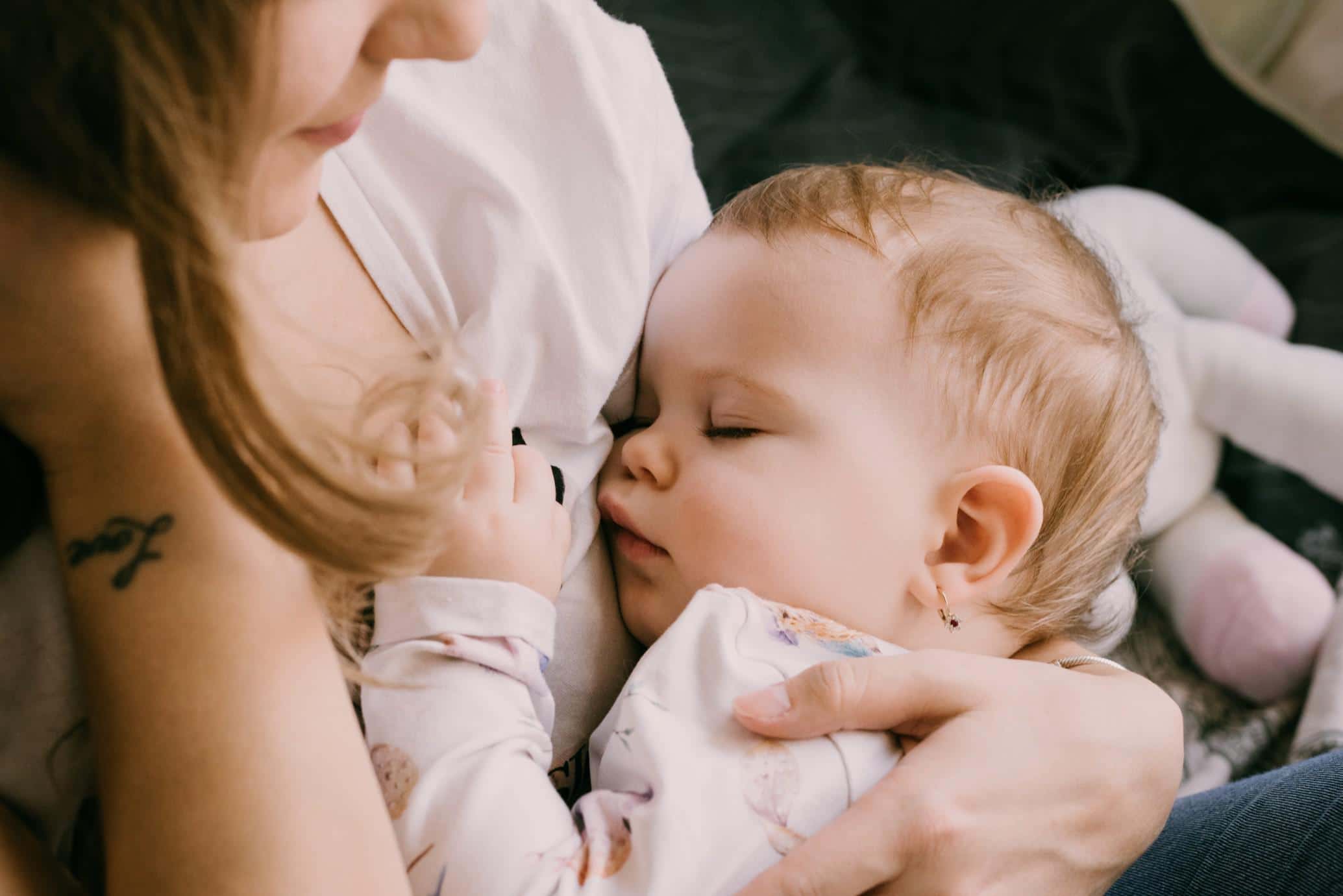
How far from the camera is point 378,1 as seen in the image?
521 millimetres

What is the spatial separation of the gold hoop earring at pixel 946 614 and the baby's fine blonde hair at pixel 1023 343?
7 centimetres

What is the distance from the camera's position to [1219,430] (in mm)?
1534

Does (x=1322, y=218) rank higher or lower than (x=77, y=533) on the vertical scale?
lower

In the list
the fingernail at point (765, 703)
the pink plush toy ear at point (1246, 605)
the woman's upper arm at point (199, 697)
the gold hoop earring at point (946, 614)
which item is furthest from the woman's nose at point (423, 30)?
the pink plush toy ear at point (1246, 605)

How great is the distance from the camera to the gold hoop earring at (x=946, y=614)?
36.1 inches

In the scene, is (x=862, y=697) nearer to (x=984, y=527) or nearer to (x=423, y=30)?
(x=984, y=527)

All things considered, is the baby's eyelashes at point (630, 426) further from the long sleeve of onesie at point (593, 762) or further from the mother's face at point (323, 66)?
the mother's face at point (323, 66)

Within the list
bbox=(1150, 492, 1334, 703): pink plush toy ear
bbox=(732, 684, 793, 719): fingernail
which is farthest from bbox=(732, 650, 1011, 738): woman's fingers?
bbox=(1150, 492, 1334, 703): pink plush toy ear

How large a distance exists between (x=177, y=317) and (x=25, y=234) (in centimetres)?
9

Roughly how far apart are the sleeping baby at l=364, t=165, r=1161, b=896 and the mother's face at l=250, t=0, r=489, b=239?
242mm

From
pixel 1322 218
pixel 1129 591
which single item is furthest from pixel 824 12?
pixel 1129 591

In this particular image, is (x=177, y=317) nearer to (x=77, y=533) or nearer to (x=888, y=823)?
(x=77, y=533)

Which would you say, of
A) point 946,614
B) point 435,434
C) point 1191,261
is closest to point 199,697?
point 435,434

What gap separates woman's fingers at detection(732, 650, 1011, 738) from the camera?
2.46 ft
